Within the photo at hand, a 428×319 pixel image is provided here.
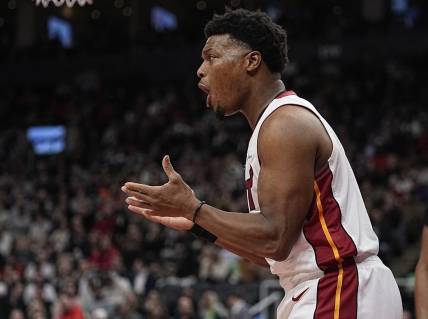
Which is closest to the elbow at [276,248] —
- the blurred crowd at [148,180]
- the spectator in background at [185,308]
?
the blurred crowd at [148,180]

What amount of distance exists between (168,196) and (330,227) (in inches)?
26.6

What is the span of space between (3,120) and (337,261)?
22.9 metres

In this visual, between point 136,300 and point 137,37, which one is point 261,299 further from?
point 137,37

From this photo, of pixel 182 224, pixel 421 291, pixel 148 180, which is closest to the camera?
pixel 182 224

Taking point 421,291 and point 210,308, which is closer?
point 421,291

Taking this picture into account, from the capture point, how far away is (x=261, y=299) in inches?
503

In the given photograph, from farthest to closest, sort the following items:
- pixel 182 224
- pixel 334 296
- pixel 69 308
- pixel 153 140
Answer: pixel 153 140 → pixel 69 308 → pixel 182 224 → pixel 334 296

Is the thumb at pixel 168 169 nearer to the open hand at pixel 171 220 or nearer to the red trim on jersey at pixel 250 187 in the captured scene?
the open hand at pixel 171 220

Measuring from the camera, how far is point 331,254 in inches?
141

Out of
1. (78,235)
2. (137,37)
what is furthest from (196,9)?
(78,235)

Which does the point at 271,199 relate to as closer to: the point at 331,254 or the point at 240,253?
the point at 331,254

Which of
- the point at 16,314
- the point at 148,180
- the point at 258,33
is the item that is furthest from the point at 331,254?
the point at 148,180

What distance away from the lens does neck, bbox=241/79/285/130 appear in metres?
3.84

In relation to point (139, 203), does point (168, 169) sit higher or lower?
higher
